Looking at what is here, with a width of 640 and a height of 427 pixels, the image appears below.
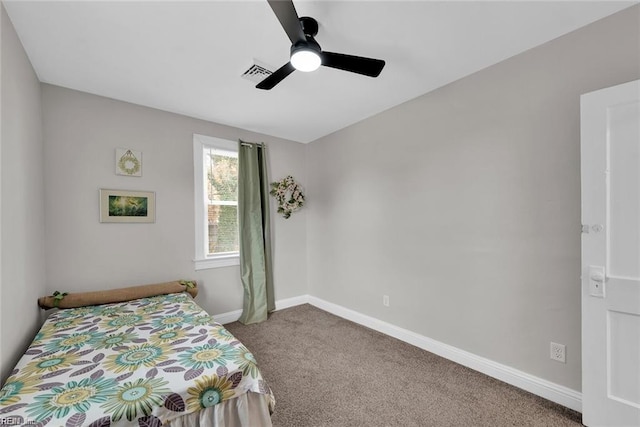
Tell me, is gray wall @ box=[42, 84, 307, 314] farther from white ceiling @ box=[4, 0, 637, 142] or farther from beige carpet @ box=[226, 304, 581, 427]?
beige carpet @ box=[226, 304, 581, 427]

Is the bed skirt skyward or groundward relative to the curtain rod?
groundward

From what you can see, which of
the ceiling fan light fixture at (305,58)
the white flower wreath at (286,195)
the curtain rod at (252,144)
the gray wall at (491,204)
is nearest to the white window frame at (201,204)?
the curtain rod at (252,144)

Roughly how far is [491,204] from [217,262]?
9.48ft

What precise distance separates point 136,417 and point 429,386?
1.87m

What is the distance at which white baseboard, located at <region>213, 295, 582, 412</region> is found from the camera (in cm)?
179

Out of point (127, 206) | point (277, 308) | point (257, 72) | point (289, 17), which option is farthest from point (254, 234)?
point (289, 17)

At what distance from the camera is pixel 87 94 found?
2.52 metres

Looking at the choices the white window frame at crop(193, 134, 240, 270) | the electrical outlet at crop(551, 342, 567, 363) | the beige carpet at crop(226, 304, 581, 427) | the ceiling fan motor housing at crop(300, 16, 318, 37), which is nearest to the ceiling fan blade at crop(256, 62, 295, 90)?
the ceiling fan motor housing at crop(300, 16, 318, 37)

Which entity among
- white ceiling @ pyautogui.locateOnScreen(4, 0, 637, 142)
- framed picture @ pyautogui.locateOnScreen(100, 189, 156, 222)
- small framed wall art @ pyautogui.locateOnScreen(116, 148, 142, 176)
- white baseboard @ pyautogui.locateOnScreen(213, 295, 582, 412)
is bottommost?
white baseboard @ pyautogui.locateOnScreen(213, 295, 582, 412)

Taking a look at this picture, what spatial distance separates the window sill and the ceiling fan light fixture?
7.89ft

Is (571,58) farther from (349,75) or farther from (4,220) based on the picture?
(4,220)

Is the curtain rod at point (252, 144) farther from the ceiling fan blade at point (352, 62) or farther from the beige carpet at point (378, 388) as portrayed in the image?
the beige carpet at point (378, 388)

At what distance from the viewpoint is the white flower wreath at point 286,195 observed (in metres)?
3.71

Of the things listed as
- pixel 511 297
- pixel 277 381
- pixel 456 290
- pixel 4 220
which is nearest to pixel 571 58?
pixel 511 297
